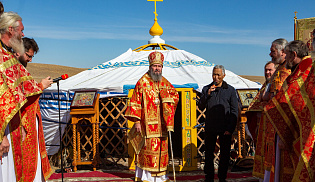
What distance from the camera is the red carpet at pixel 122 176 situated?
18.5 ft

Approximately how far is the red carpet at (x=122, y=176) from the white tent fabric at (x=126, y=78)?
57.4 inches

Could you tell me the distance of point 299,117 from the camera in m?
2.69

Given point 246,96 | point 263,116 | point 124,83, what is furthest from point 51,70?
point 263,116

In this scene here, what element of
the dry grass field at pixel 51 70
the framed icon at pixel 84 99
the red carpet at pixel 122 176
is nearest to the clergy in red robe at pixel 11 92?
the red carpet at pixel 122 176

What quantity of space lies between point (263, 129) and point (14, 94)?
107 inches

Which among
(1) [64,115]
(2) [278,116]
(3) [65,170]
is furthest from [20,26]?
(1) [64,115]

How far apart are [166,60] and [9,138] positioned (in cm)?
577

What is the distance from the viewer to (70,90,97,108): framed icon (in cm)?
633

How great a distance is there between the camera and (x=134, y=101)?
16.5 feet

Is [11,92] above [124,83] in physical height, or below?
below

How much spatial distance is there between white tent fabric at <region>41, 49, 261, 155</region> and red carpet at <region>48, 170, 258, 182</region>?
4.78 ft

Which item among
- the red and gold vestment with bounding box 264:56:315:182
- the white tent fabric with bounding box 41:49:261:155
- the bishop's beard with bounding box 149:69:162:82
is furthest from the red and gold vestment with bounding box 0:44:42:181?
the white tent fabric with bounding box 41:49:261:155

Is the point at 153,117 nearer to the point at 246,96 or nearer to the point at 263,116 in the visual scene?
the point at 263,116

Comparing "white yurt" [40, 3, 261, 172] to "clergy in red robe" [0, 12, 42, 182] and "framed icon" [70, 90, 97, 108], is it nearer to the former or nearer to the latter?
"framed icon" [70, 90, 97, 108]
